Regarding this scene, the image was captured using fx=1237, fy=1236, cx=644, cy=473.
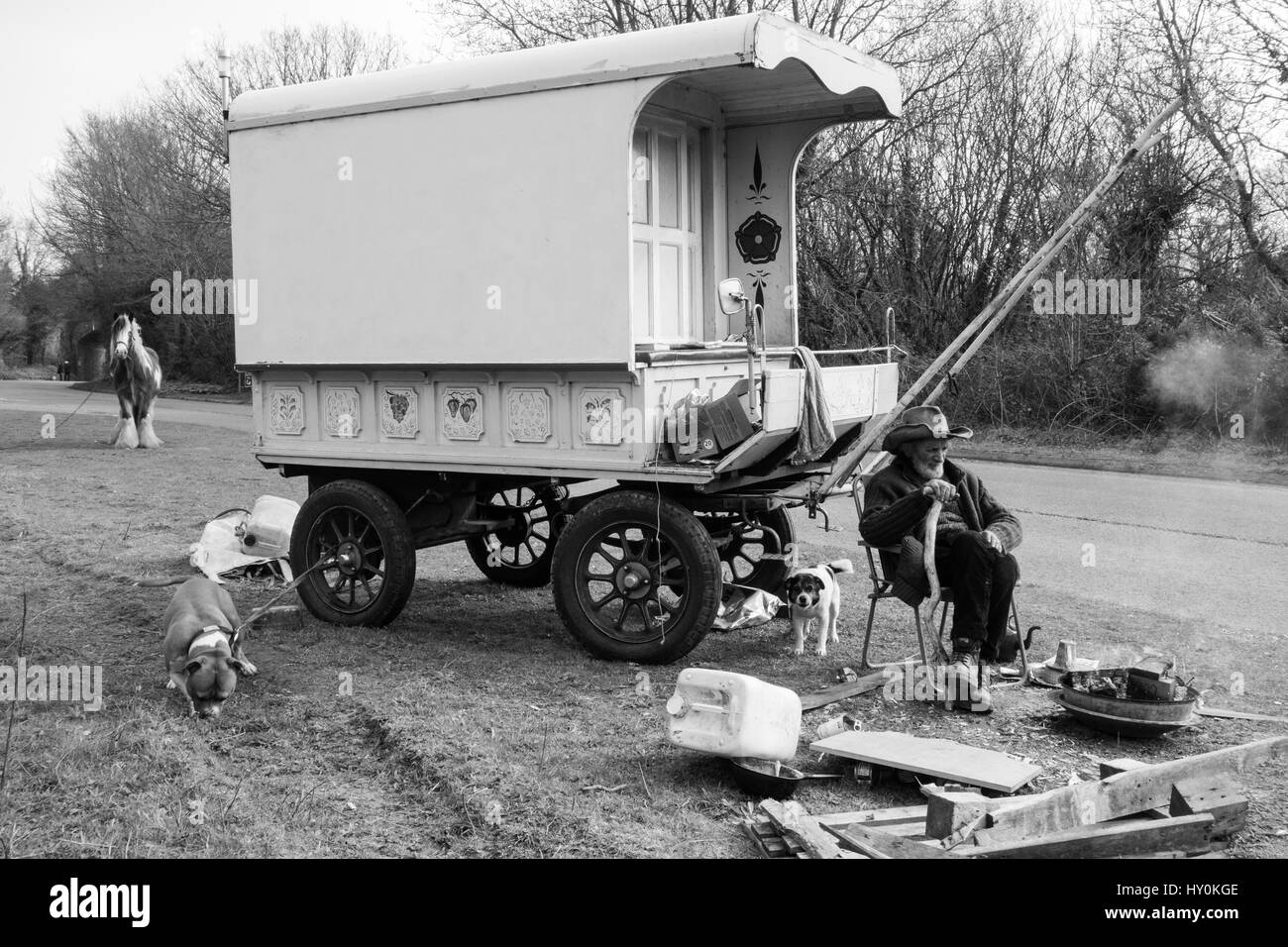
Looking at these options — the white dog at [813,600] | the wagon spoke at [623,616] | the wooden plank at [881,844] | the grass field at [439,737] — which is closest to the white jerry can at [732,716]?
the grass field at [439,737]

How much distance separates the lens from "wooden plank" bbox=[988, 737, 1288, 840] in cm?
430

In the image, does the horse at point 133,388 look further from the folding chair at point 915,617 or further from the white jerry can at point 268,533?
the folding chair at point 915,617

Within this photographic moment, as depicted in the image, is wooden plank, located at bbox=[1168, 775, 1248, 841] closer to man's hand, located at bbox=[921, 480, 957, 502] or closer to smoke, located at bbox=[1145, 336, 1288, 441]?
man's hand, located at bbox=[921, 480, 957, 502]

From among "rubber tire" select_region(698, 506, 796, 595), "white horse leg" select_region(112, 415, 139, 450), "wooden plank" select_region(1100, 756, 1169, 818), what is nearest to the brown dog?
"rubber tire" select_region(698, 506, 796, 595)

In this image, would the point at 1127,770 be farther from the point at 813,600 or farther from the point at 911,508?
the point at 813,600

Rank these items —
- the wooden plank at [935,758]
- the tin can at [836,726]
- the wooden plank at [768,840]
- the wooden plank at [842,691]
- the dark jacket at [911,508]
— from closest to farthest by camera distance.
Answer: the wooden plank at [768,840] < the wooden plank at [935,758] < the tin can at [836,726] < the wooden plank at [842,691] < the dark jacket at [911,508]

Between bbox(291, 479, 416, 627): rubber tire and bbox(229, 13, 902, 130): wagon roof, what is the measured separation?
233 centimetres

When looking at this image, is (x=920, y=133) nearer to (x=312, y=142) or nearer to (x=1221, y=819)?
(x=312, y=142)

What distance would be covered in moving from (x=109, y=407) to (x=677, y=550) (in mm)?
26054

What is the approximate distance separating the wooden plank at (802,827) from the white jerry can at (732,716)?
0.34 meters

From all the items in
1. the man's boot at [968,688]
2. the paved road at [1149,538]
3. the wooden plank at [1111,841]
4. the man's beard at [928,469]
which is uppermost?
the man's beard at [928,469]

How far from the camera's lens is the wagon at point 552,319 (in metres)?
6.71

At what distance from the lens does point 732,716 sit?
5047mm

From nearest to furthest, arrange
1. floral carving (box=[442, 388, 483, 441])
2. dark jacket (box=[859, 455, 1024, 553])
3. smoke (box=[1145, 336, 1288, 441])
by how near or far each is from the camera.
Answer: dark jacket (box=[859, 455, 1024, 553])
floral carving (box=[442, 388, 483, 441])
smoke (box=[1145, 336, 1288, 441])
